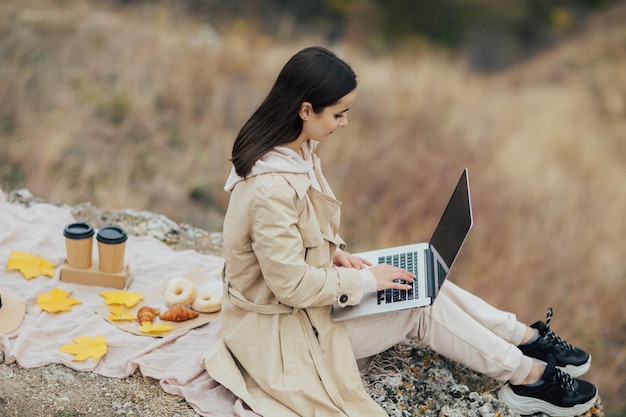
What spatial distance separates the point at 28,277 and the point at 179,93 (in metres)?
4.08

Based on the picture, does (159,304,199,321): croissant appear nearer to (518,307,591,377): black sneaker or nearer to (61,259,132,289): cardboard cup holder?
(61,259,132,289): cardboard cup holder

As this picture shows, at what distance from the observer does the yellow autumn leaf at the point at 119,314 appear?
3.25m

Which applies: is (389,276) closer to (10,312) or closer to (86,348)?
(86,348)

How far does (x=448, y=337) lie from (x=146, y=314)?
129 cm

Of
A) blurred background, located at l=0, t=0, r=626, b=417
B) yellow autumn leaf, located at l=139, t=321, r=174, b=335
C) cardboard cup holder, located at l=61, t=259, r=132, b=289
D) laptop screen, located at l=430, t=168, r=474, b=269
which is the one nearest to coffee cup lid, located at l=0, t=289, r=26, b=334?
cardboard cup holder, located at l=61, t=259, r=132, b=289

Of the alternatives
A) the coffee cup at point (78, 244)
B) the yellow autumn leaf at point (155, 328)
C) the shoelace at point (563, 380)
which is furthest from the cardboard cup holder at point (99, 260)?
the shoelace at point (563, 380)

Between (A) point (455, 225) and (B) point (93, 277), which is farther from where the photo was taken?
(B) point (93, 277)

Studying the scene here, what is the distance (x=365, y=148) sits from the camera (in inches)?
291

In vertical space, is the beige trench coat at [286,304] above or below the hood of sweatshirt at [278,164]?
below

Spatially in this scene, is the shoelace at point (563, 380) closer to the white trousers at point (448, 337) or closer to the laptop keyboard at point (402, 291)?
the white trousers at point (448, 337)

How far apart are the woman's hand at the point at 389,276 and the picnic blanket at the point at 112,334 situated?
2.20ft

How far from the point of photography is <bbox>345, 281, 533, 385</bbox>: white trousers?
9.55 ft

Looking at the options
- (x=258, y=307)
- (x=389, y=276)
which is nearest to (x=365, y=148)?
(x=389, y=276)

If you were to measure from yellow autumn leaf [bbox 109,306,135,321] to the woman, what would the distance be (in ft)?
1.82
